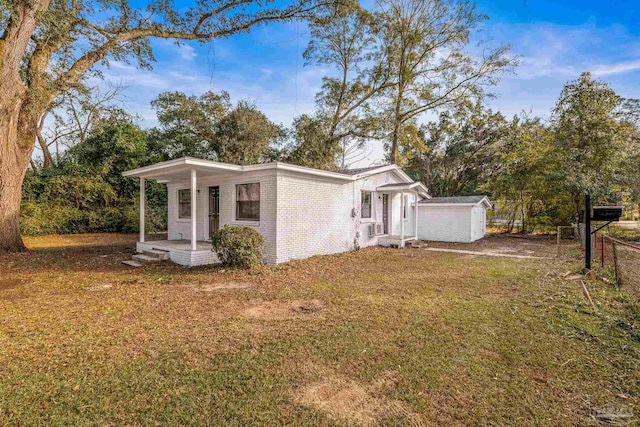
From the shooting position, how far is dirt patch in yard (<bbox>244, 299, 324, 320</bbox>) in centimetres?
489

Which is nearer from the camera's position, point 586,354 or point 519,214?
point 586,354

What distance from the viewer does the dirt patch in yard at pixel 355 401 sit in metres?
2.49

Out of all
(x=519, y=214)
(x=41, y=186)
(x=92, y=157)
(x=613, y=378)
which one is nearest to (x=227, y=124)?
(x=92, y=157)

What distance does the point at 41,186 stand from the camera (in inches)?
634

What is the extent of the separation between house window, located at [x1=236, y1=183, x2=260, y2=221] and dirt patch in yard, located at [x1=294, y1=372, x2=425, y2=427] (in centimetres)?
707

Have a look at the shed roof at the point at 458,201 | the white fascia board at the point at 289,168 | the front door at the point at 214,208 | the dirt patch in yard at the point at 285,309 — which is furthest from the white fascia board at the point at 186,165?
the shed roof at the point at 458,201

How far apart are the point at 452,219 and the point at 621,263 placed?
7.55 meters

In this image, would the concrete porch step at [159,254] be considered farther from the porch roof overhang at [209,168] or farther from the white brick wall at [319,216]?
the white brick wall at [319,216]

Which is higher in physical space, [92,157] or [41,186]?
[92,157]

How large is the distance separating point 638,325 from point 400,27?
19185 millimetres

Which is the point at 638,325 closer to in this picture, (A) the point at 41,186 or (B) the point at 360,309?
(B) the point at 360,309

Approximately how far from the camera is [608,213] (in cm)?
700

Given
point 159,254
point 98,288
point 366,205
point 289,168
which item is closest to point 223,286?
point 98,288

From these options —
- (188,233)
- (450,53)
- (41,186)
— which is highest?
(450,53)
